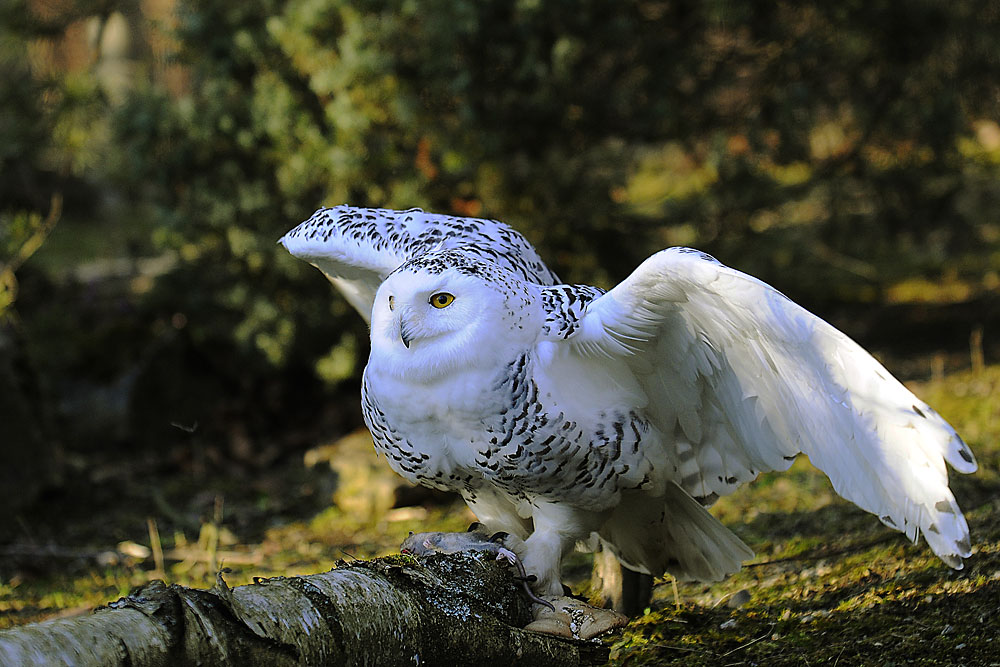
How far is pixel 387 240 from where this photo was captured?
3.34 meters

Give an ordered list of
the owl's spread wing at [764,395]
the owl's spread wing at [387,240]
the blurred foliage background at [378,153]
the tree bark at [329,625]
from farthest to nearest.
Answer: the blurred foliage background at [378,153] → the owl's spread wing at [387,240] → the owl's spread wing at [764,395] → the tree bark at [329,625]

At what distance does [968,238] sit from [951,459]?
512 cm

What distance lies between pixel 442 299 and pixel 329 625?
94cm

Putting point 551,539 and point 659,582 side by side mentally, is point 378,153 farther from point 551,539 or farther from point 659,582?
point 551,539

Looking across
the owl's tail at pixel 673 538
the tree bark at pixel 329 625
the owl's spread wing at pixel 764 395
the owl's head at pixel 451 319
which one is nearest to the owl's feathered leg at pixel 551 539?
the tree bark at pixel 329 625

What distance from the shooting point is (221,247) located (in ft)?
20.0

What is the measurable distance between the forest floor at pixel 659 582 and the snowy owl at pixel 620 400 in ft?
1.11

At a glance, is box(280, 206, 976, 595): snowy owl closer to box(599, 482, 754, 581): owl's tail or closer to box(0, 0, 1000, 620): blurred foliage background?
box(599, 482, 754, 581): owl's tail

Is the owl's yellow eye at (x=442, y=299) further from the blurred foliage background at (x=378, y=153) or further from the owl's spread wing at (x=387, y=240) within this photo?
the blurred foliage background at (x=378, y=153)

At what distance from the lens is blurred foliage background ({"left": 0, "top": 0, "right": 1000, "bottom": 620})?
17.5 feet

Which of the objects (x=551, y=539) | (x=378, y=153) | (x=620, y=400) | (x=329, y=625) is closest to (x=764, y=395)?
(x=620, y=400)

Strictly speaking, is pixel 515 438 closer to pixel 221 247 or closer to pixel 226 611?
pixel 226 611

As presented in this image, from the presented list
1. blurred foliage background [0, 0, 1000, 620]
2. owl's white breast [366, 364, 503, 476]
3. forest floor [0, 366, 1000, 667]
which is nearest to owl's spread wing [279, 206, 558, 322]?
owl's white breast [366, 364, 503, 476]

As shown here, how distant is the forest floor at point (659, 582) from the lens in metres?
2.84
